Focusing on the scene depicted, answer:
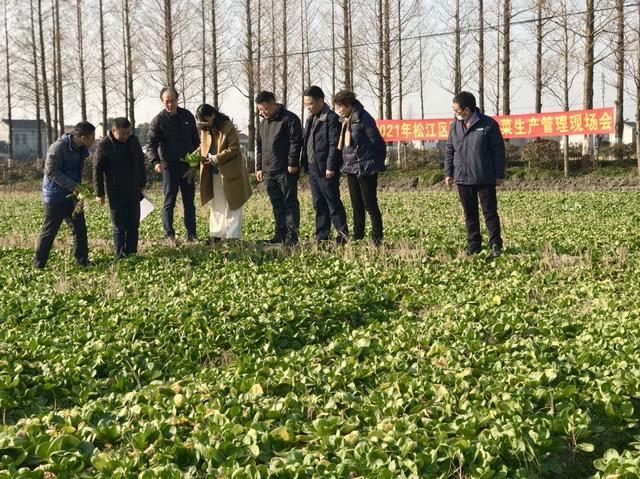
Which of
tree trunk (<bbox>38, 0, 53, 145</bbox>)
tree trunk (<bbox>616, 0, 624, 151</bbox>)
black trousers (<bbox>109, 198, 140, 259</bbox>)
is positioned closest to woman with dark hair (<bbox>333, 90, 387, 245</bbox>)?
black trousers (<bbox>109, 198, 140, 259</bbox>)

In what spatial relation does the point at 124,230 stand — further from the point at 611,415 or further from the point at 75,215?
the point at 611,415

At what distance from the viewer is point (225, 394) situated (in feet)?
14.3

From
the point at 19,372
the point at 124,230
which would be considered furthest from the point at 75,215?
the point at 19,372

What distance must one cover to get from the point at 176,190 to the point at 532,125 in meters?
15.7

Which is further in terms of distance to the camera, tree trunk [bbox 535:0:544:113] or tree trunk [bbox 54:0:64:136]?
tree trunk [bbox 54:0:64:136]

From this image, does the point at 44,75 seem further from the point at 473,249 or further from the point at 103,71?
the point at 473,249

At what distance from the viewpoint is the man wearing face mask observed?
7.82m

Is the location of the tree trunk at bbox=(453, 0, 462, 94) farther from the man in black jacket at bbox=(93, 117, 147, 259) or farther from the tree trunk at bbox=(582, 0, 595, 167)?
the man in black jacket at bbox=(93, 117, 147, 259)

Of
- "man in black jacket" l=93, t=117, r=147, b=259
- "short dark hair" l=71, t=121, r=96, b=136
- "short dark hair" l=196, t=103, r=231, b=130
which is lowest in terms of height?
"man in black jacket" l=93, t=117, r=147, b=259

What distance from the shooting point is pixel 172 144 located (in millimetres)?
9445

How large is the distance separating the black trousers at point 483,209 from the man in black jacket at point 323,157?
4.99ft

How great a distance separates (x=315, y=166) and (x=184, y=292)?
261 cm

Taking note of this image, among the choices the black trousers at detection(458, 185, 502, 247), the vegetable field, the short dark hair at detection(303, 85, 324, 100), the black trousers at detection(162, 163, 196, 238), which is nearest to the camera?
the vegetable field

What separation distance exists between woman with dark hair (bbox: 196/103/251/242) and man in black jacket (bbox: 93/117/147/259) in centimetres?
84
